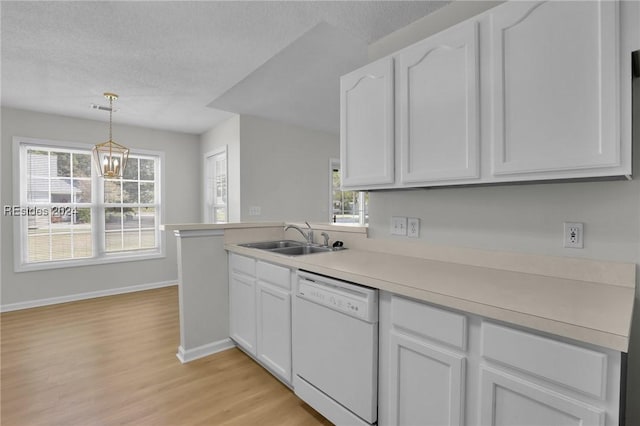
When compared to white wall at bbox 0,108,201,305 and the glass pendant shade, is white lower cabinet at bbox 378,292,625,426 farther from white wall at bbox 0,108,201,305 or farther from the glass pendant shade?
white wall at bbox 0,108,201,305

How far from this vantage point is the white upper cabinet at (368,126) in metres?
1.81

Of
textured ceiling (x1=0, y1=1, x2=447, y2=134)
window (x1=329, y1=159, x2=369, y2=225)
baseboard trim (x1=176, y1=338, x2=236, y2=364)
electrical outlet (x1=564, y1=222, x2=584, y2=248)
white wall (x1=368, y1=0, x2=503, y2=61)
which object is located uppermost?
textured ceiling (x1=0, y1=1, x2=447, y2=134)

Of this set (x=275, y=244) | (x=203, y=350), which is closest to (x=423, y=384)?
(x=275, y=244)

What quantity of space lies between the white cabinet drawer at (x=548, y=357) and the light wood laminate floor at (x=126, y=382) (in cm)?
122

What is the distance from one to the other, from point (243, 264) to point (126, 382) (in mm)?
1137

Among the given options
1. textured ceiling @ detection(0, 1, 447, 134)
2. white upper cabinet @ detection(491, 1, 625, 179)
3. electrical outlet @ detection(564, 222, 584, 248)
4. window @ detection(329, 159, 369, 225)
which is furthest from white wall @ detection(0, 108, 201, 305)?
electrical outlet @ detection(564, 222, 584, 248)

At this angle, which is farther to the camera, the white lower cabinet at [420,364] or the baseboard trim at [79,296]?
the baseboard trim at [79,296]

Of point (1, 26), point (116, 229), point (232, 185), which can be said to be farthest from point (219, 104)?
point (116, 229)

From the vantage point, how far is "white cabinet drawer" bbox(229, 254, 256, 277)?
2356 mm

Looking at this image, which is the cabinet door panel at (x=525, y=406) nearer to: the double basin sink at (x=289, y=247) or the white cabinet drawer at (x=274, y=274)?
the white cabinet drawer at (x=274, y=274)

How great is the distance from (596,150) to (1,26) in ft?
11.4

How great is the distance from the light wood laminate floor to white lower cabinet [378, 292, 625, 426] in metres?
A: 0.78

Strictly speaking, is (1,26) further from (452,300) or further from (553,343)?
(553,343)

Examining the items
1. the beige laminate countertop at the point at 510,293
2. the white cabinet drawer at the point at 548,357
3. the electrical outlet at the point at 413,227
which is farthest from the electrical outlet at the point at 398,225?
the white cabinet drawer at the point at 548,357
